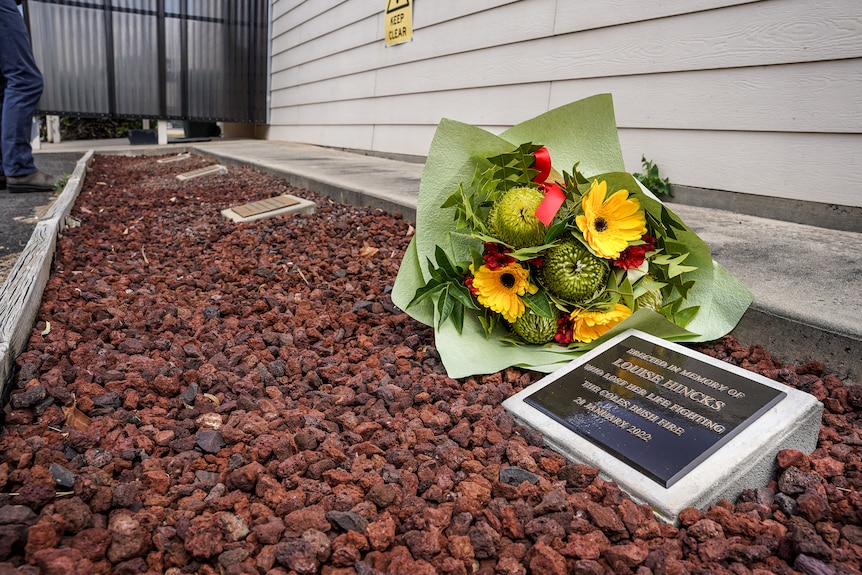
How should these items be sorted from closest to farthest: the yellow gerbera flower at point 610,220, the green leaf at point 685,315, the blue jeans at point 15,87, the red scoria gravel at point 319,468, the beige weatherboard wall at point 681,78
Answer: the red scoria gravel at point 319,468, the yellow gerbera flower at point 610,220, the green leaf at point 685,315, the beige weatherboard wall at point 681,78, the blue jeans at point 15,87

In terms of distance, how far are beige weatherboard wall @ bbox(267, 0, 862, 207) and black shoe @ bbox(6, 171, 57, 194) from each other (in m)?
2.95

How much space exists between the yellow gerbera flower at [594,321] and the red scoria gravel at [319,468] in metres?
0.19

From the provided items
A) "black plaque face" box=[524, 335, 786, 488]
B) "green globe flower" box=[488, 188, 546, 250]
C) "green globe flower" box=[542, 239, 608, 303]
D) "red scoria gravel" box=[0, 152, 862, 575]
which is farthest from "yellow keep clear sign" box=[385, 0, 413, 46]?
"black plaque face" box=[524, 335, 786, 488]

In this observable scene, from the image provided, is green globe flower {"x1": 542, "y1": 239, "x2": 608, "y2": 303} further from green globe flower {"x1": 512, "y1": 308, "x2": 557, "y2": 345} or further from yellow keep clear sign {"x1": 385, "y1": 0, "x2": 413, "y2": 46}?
yellow keep clear sign {"x1": 385, "y1": 0, "x2": 413, "y2": 46}

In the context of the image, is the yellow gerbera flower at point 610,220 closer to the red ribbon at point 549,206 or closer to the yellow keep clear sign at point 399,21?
the red ribbon at point 549,206

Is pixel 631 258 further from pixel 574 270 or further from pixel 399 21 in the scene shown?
pixel 399 21

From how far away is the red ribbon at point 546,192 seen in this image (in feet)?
5.23

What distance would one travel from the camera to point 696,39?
114 inches

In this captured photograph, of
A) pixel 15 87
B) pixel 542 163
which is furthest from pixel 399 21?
pixel 542 163

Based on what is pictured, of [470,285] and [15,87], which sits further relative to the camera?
[15,87]

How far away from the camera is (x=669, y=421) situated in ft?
4.18

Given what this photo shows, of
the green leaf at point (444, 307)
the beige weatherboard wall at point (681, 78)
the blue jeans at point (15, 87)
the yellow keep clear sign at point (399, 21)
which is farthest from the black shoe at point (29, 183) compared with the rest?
the green leaf at point (444, 307)

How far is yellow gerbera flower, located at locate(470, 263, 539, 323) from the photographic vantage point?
1.68 meters

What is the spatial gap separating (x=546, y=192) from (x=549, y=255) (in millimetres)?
180
